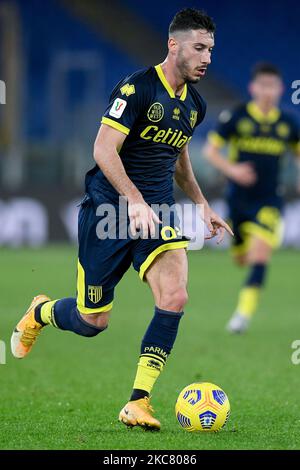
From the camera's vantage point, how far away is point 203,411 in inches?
227

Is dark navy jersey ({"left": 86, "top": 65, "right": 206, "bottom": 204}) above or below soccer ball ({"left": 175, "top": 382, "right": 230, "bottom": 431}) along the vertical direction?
above

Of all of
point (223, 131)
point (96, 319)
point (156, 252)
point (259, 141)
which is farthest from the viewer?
point (259, 141)

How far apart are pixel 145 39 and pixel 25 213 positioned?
9026 mm

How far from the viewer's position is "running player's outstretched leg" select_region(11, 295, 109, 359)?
21.7 ft

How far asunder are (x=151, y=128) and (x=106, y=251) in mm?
791

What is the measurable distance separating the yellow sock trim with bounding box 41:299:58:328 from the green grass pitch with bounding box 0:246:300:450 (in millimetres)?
544

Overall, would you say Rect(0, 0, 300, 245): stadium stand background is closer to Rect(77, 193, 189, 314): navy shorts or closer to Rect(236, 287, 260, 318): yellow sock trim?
Rect(236, 287, 260, 318): yellow sock trim

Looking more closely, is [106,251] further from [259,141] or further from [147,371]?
[259,141]

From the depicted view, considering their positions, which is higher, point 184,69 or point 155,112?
point 184,69

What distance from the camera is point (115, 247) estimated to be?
627cm

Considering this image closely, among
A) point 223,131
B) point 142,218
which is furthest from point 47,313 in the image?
point 223,131

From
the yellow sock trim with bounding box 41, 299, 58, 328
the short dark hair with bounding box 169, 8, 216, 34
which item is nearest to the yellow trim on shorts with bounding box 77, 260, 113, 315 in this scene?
the yellow sock trim with bounding box 41, 299, 58, 328

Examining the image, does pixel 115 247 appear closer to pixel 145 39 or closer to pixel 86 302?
pixel 86 302
